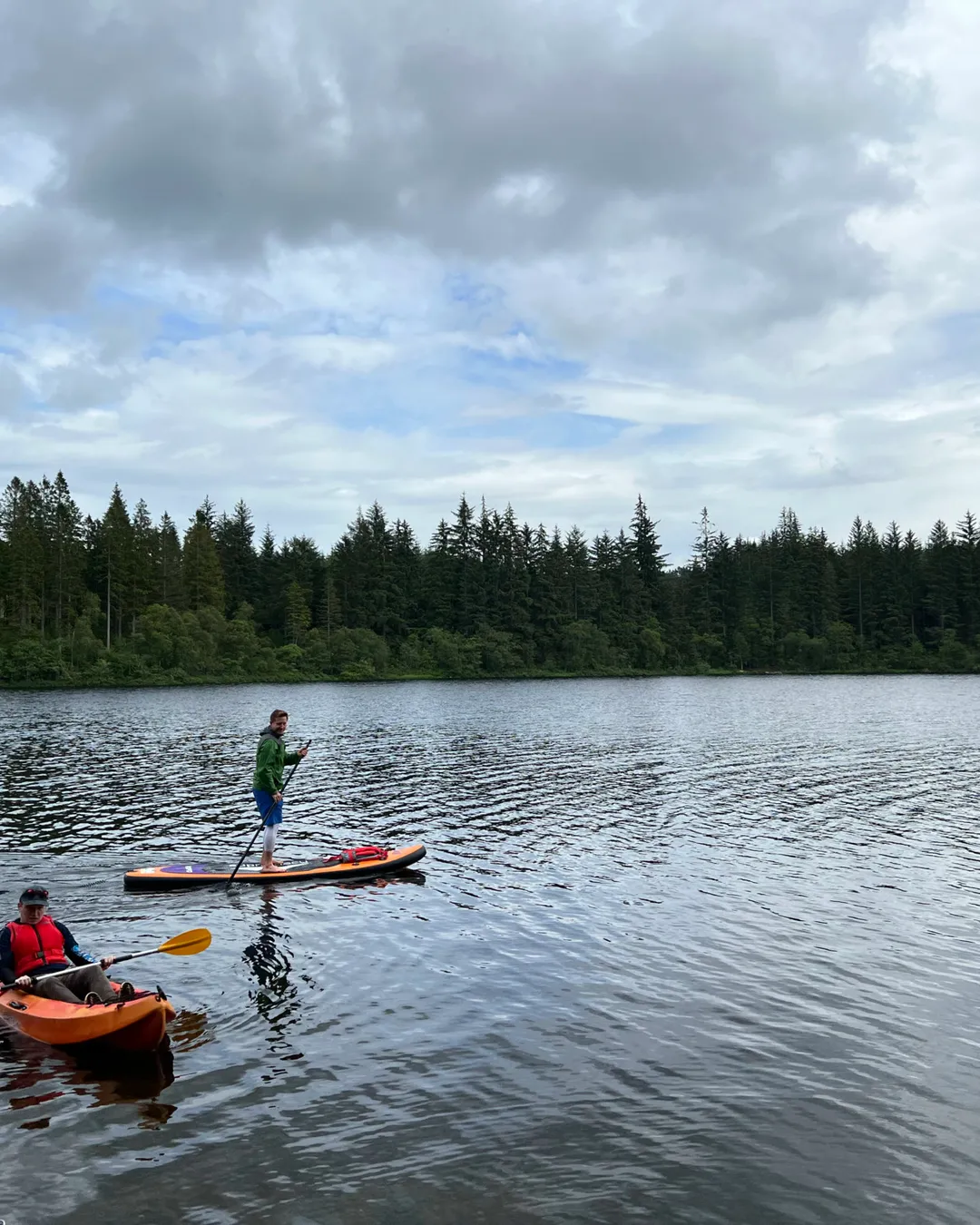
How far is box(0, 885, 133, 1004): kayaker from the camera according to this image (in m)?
12.3

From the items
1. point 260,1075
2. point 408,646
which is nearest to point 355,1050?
point 260,1075

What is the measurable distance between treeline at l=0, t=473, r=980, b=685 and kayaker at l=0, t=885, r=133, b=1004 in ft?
318

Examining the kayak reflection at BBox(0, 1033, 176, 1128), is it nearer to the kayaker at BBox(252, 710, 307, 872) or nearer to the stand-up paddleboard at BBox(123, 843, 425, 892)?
the stand-up paddleboard at BBox(123, 843, 425, 892)

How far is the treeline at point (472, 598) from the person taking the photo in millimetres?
113625

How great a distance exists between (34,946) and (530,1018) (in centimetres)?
686

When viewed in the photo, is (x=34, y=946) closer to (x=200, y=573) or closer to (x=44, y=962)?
(x=44, y=962)

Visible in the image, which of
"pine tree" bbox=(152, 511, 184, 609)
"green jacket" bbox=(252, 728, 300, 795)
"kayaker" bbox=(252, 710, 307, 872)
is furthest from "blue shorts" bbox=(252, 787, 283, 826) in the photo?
A: "pine tree" bbox=(152, 511, 184, 609)

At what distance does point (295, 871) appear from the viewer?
2080cm

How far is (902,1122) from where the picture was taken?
33.9ft

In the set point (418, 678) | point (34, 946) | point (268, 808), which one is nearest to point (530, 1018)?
point (34, 946)

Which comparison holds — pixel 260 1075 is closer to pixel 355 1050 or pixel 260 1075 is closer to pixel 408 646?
pixel 355 1050

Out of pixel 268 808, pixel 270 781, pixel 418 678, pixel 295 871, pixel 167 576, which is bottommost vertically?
pixel 295 871

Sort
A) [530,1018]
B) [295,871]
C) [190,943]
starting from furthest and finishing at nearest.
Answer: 1. [295,871]
2. [190,943]
3. [530,1018]

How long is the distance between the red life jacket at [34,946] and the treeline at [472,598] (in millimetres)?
96861
